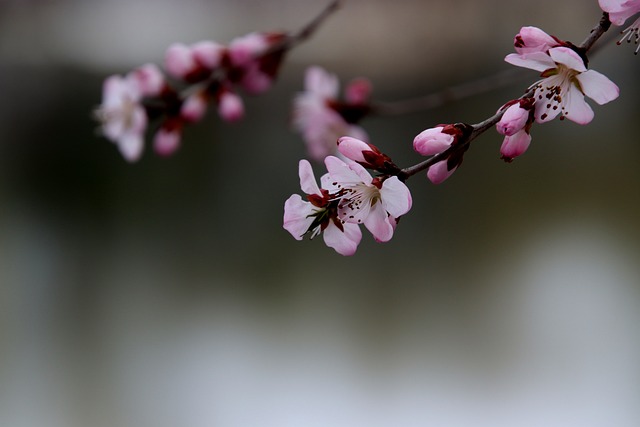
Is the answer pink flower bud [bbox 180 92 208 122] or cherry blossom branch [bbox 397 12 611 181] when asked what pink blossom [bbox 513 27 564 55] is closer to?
cherry blossom branch [bbox 397 12 611 181]

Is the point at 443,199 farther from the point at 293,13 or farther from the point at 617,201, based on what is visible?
A: the point at 293,13

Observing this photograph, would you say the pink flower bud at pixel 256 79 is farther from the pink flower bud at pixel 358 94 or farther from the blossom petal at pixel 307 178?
the blossom petal at pixel 307 178

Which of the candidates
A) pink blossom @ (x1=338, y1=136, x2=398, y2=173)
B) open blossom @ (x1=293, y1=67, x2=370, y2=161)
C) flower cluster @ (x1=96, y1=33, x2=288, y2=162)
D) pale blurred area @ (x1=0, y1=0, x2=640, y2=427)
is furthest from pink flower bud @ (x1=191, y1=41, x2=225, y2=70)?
pale blurred area @ (x1=0, y1=0, x2=640, y2=427)

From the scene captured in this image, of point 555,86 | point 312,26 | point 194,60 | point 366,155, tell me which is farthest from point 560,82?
point 194,60

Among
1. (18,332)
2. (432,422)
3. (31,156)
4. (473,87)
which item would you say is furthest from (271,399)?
(473,87)

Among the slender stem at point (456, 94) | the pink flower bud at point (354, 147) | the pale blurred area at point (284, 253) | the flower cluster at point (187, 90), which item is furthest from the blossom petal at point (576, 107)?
the pale blurred area at point (284, 253)
